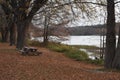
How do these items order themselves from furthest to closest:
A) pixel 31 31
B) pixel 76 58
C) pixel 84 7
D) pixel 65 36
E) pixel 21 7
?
pixel 31 31, pixel 65 36, pixel 76 58, pixel 21 7, pixel 84 7

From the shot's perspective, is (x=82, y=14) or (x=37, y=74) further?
(x=82, y=14)

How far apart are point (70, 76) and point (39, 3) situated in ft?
45.7

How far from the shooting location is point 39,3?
24.9 m

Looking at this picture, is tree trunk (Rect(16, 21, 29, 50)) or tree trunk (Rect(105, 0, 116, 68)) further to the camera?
tree trunk (Rect(16, 21, 29, 50))

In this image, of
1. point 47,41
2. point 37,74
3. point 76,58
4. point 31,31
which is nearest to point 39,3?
point 76,58

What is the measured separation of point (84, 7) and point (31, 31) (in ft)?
90.4

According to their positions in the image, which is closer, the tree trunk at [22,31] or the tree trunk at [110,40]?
the tree trunk at [110,40]

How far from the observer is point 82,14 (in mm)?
23781

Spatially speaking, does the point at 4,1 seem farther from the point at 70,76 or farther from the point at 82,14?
the point at 70,76

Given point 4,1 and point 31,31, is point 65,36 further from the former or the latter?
point 4,1

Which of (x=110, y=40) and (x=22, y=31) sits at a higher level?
(x=22, y=31)

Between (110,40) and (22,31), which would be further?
(22,31)

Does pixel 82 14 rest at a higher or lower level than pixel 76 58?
higher

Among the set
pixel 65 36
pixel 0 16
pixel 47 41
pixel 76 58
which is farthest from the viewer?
pixel 65 36
